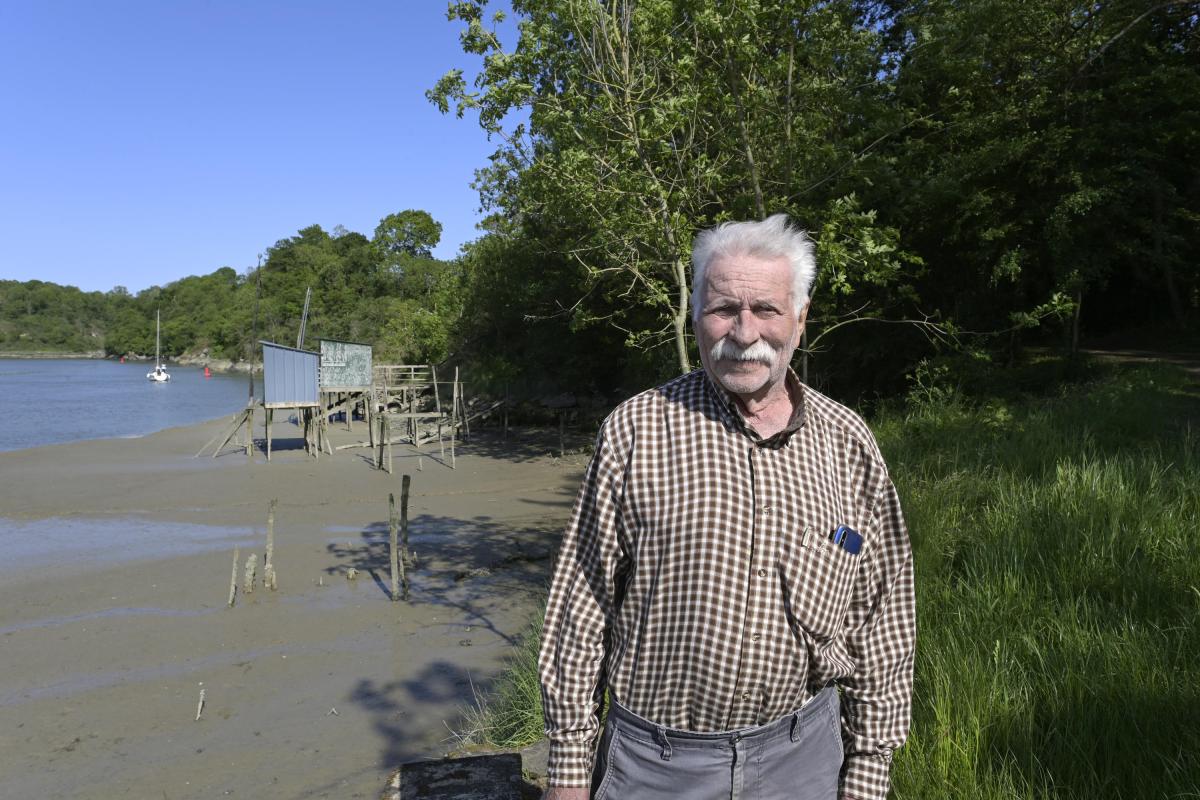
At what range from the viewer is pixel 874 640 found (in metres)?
2.07

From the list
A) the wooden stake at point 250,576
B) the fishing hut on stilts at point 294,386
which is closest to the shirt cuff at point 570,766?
the wooden stake at point 250,576

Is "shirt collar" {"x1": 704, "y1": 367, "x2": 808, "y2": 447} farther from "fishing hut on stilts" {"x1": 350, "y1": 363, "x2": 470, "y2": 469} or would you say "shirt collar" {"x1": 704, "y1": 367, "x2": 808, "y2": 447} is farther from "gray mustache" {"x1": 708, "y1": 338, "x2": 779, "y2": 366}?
"fishing hut on stilts" {"x1": 350, "y1": 363, "x2": 470, "y2": 469}

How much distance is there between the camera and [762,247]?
1.97 m

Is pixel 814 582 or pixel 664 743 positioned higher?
pixel 814 582

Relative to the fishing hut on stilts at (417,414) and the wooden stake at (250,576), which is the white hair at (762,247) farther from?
the fishing hut on stilts at (417,414)

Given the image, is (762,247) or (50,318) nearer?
(762,247)

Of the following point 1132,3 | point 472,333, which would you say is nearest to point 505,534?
point 1132,3

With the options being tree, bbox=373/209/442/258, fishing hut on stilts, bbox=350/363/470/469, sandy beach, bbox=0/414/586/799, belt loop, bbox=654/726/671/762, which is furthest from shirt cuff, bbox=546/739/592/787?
tree, bbox=373/209/442/258

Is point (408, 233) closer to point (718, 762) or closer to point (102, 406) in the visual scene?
point (102, 406)

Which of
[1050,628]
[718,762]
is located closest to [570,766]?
[718,762]

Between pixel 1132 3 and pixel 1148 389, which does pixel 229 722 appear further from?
pixel 1132 3

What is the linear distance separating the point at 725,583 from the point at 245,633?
10507mm

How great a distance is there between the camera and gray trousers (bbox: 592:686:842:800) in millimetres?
1914

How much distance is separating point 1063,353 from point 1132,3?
6596mm
